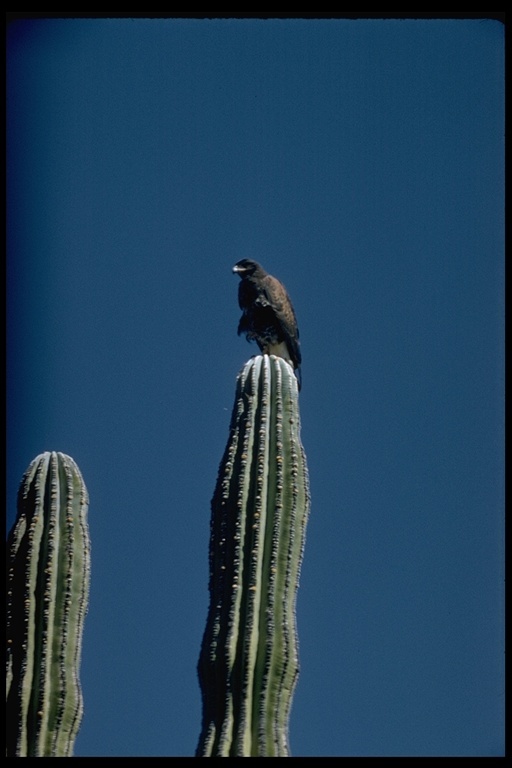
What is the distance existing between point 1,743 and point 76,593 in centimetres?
105

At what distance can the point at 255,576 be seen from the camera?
7828mm

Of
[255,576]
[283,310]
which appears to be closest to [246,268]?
[283,310]

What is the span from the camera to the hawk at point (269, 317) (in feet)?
33.5

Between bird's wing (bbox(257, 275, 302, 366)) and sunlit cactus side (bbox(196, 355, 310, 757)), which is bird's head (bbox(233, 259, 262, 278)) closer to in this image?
bird's wing (bbox(257, 275, 302, 366))

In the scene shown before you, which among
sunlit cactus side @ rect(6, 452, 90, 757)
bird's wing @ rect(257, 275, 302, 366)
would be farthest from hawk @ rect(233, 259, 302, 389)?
sunlit cactus side @ rect(6, 452, 90, 757)

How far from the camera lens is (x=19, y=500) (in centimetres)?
846

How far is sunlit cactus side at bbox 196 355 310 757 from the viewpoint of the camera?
7531 millimetres

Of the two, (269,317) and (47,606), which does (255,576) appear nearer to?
(47,606)

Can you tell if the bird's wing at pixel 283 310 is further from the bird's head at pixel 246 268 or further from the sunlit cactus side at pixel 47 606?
the sunlit cactus side at pixel 47 606

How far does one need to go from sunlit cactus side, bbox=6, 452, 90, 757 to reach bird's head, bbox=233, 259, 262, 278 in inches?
112
